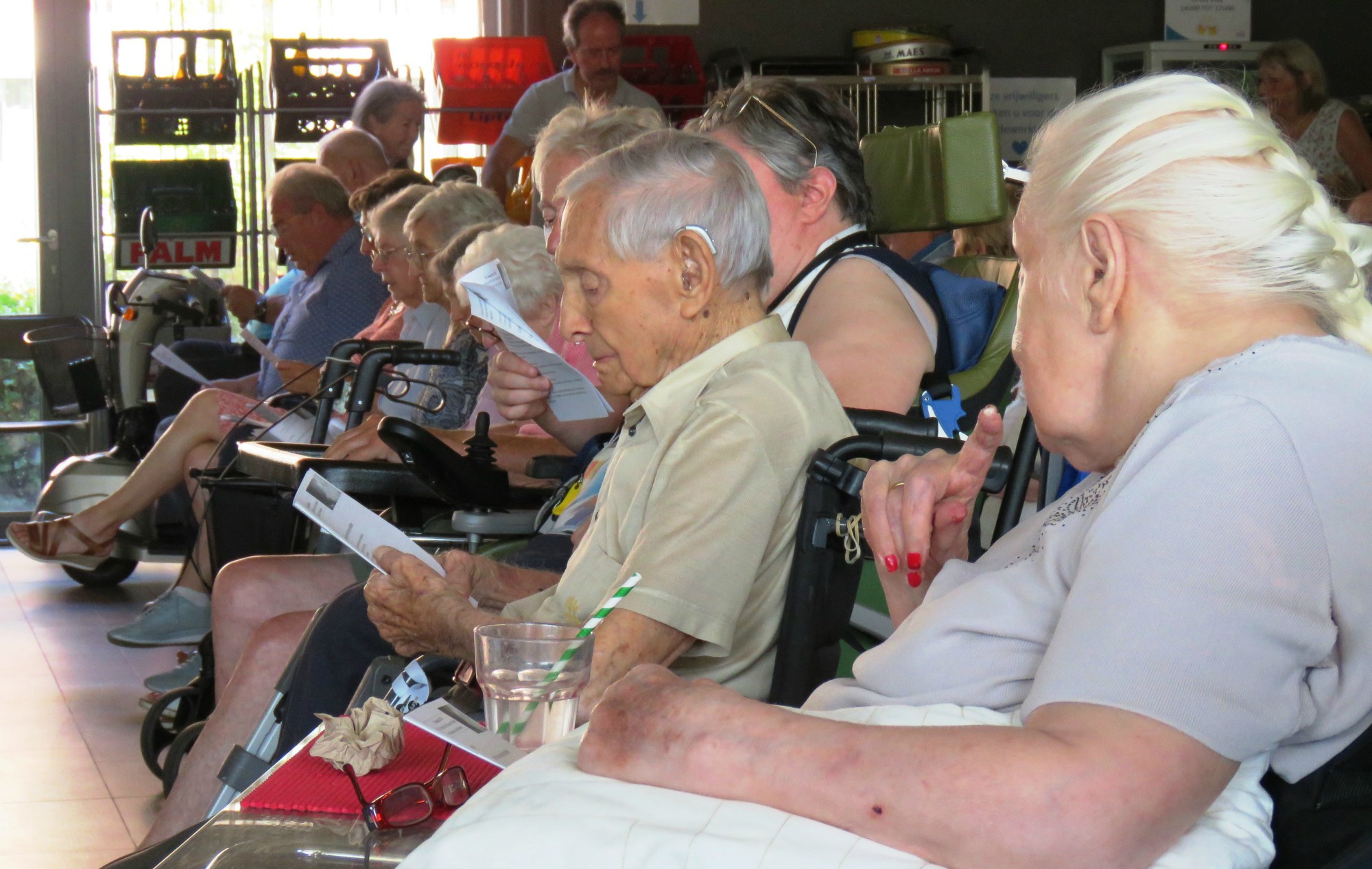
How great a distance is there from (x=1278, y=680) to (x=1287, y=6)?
750 cm

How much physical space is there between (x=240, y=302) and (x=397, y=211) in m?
2.17

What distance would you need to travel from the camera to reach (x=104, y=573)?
518 cm

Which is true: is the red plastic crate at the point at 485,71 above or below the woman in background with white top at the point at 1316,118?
above

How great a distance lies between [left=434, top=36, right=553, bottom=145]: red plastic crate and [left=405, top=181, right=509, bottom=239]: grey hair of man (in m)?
2.68

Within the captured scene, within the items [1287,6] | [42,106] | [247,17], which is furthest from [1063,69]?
[42,106]

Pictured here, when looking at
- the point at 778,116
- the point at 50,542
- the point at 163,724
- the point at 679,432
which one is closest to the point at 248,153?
the point at 50,542

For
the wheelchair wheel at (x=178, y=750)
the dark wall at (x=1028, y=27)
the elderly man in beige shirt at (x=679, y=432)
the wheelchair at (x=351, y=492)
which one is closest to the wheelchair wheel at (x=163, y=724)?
the wheelchair at (x=351, y=492)

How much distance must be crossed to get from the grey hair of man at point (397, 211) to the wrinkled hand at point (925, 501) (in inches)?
119

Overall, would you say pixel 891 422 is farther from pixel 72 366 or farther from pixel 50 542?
pixel 72 366

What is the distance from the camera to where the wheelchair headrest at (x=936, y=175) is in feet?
7.15

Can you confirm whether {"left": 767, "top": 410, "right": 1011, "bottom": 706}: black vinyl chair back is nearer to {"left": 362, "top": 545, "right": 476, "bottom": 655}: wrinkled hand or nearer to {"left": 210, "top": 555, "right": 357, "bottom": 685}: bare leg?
{"left": 362, "top": 545, "right": 476, "bottom": 655}: wrinkled hand

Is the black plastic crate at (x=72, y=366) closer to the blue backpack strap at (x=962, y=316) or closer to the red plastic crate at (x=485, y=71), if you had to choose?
the red plastic crate at (x=485, y=71)

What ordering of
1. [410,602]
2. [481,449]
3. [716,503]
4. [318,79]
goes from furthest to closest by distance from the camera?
[318,79], [481,449], [410,602], [716,503]

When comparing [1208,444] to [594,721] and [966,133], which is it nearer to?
[594,721]
